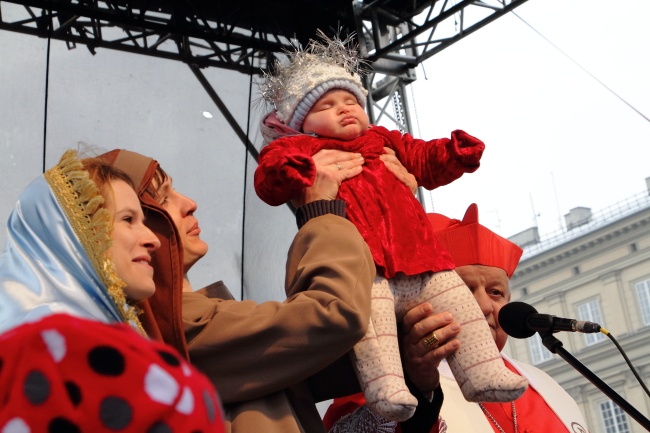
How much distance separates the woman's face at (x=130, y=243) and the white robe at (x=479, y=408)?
1731mm

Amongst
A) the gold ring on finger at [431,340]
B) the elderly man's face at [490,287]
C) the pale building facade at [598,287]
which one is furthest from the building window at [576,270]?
the gold ring on finger at [431,340]

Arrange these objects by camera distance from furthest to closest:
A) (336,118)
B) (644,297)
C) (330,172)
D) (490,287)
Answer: (644,297), (490,287), (336,118), (330,172)

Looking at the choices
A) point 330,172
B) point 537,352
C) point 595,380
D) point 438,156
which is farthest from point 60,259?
point 537,352

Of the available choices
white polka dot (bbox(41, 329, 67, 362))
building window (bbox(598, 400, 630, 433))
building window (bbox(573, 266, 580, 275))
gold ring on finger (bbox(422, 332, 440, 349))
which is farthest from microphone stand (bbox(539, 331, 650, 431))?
building window (bbox(573, 266, 580, 275))

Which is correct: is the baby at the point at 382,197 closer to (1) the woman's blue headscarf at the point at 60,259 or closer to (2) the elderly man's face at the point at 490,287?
(1) the woman's blue headscarf at the point at 60,259

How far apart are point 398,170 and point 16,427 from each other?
2.01m

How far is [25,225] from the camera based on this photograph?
→ 1.96 meters

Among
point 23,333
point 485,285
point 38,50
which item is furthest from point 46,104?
point 23,333

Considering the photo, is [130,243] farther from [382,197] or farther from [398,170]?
[398,170]

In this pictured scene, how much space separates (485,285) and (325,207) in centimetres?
138

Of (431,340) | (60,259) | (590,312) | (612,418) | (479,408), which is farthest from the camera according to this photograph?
(590,312)

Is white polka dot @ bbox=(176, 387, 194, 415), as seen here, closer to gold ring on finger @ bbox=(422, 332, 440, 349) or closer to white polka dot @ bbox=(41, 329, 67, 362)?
white polka dot @ bbox=(41, 329, 67, 362)

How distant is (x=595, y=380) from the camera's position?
2684mm

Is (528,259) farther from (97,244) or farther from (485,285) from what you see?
(97,244)
